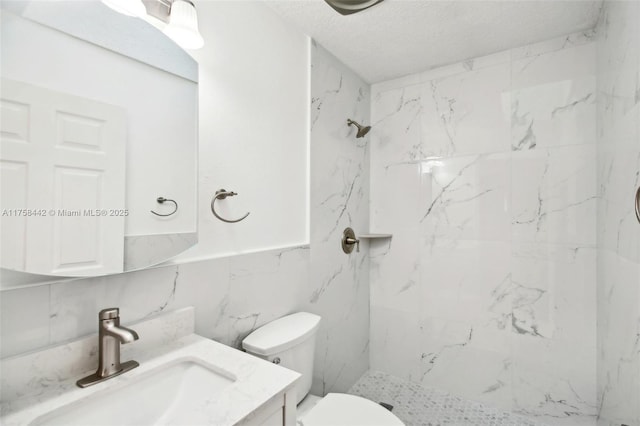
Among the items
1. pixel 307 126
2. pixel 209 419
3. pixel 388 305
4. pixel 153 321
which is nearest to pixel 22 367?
pixel 153 321

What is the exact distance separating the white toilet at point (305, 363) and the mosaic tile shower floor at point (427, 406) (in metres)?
0.72

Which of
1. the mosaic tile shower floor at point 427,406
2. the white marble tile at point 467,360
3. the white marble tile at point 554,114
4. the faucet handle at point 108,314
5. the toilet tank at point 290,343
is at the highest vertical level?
the white marble tile at point 554,114

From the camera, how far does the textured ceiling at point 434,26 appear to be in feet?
4.88

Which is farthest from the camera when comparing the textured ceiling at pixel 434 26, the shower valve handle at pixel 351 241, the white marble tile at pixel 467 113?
the shower valve handle at pixel 351 241

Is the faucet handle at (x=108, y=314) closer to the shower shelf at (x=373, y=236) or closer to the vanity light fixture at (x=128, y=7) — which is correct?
the vanity light fixture at (x=128, y=7)

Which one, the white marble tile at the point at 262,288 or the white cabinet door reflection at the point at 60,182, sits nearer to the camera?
the white cabinet door reflection at the point at 60,182

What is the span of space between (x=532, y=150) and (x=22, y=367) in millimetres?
2364

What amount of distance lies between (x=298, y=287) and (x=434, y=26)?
159 cm

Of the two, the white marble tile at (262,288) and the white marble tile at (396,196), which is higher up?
the white marble tile at (396,196)

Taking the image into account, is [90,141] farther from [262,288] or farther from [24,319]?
[262,288]

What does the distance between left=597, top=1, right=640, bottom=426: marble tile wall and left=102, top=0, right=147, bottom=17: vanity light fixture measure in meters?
1.60

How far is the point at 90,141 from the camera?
0.84m

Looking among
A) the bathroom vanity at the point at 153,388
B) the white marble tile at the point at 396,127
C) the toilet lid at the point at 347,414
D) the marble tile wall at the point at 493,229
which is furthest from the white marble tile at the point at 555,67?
the bathroom vanity at the point at 153,388

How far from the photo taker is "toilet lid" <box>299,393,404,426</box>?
124cm
